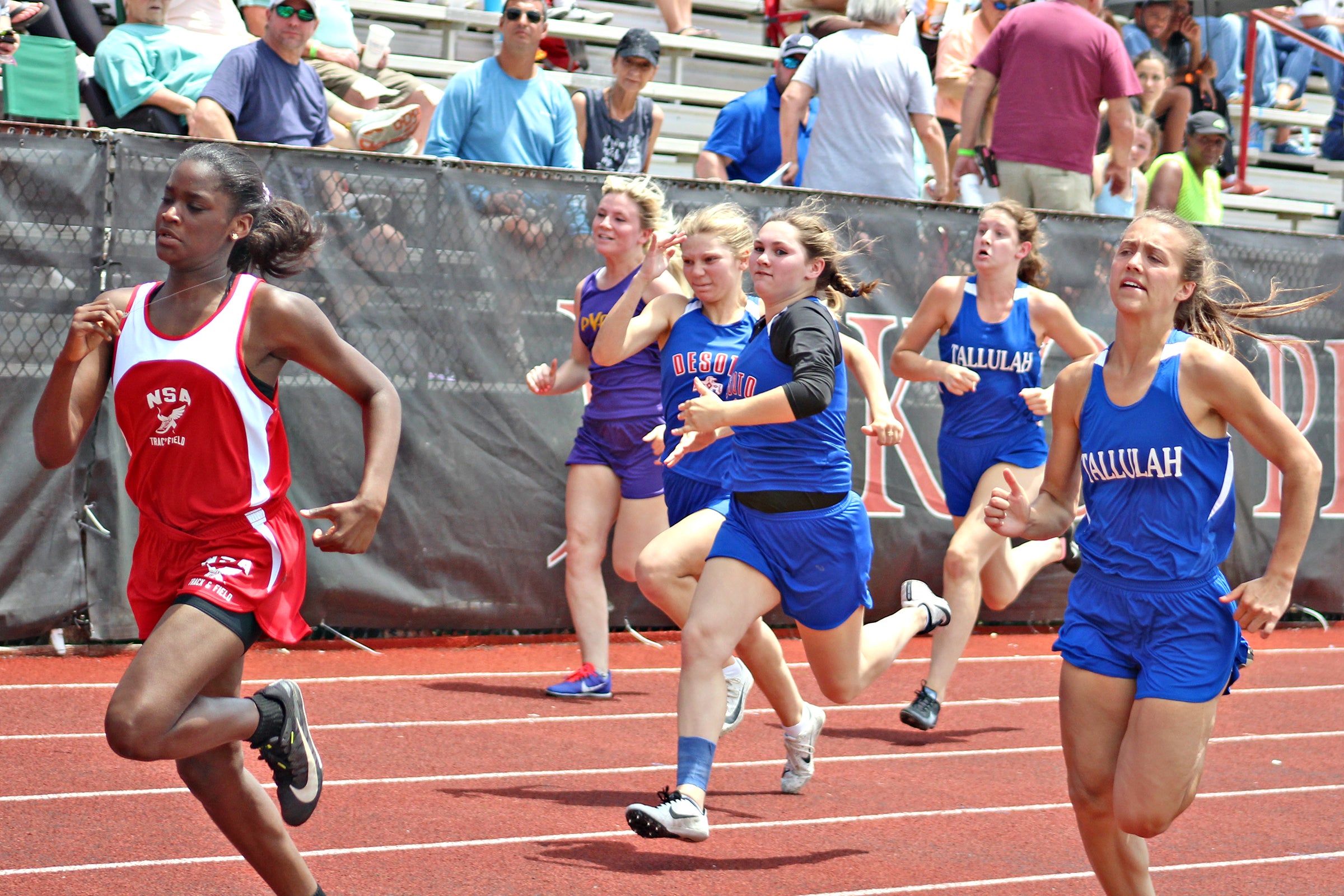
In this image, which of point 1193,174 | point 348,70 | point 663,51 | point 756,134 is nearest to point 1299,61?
point 1193,174

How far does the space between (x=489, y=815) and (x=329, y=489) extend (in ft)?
9.78

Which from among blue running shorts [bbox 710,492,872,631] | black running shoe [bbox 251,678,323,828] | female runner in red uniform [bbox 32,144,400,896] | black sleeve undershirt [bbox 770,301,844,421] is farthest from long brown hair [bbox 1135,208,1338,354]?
black running shoe [bbox 251,678,323,828]

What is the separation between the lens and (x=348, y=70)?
9703mm

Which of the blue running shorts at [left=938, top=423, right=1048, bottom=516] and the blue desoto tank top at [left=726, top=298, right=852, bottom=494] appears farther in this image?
the blue running shorts at [left=938, top=423, right=1048, bottom=516]

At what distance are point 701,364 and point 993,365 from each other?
72.2 inches

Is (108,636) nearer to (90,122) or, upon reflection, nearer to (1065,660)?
(90,122)

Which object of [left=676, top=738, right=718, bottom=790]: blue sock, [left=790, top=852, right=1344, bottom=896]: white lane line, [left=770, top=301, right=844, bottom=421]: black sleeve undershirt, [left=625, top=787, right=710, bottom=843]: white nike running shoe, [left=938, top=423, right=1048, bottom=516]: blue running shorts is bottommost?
[left=790, top=852, right=1344, bottom=896]: white lane line

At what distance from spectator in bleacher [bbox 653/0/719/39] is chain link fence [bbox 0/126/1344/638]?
5409 millimetres

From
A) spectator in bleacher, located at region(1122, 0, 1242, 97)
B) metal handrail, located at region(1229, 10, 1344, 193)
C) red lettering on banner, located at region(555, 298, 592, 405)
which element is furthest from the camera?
metal handrail, located at region(1229, 10, 1344, 193)

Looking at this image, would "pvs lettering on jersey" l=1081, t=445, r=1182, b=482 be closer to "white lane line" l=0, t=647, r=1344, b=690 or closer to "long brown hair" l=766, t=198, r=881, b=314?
"long brown hair" l=766, t=198, r=881, b=314

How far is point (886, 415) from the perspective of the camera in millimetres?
5586

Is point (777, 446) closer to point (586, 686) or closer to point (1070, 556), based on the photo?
point (586, 686)

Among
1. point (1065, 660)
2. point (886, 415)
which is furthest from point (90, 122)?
point (1065, 660)

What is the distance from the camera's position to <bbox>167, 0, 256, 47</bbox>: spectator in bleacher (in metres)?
8.95
